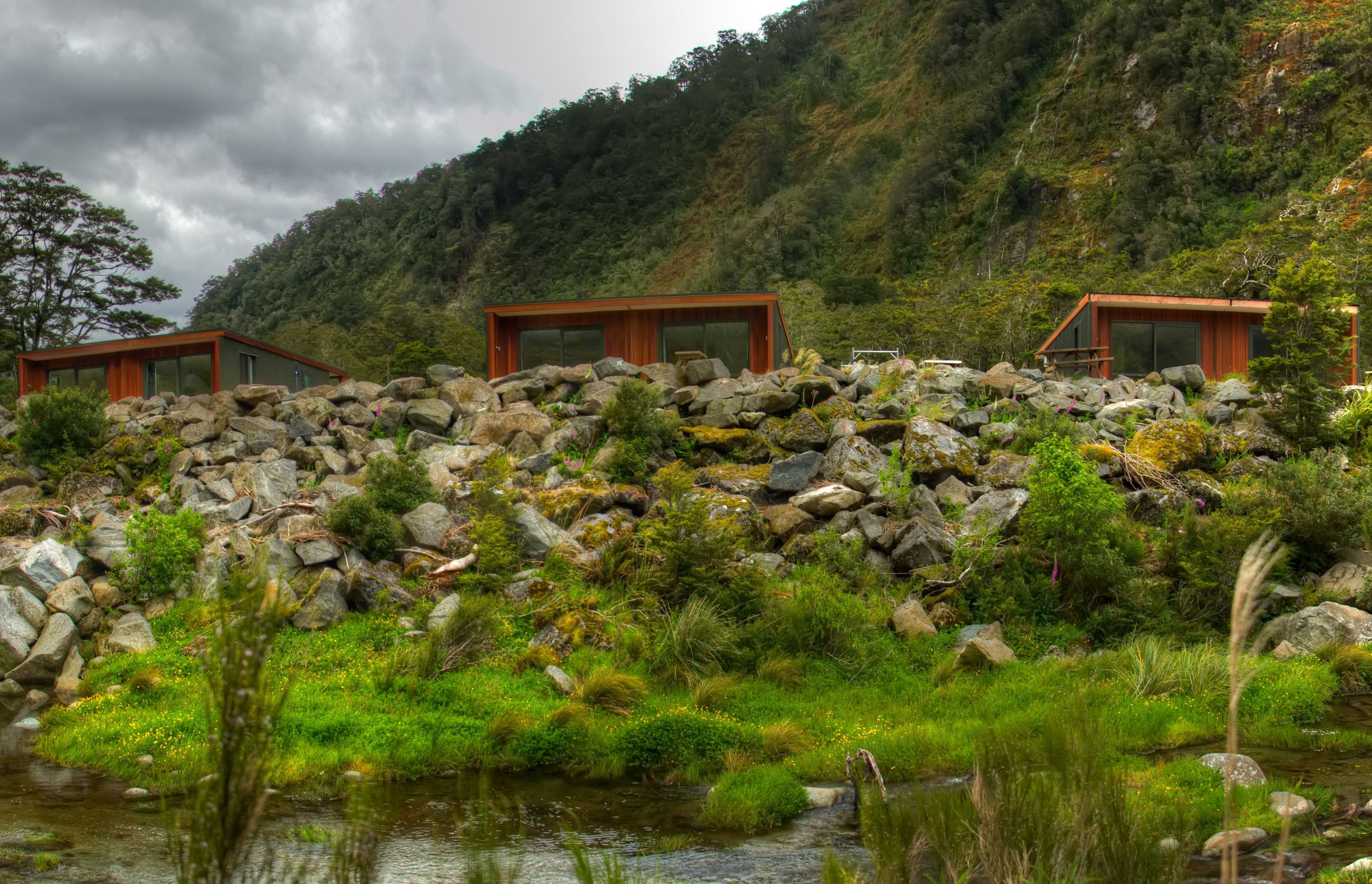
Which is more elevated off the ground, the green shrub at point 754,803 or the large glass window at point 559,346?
the large glass window at point 559,346

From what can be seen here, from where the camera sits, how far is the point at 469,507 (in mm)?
16500

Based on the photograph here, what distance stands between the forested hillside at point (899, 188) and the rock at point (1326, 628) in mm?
28841

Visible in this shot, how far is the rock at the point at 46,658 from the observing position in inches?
525

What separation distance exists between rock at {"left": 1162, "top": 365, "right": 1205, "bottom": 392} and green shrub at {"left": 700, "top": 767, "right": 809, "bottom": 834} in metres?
18.4

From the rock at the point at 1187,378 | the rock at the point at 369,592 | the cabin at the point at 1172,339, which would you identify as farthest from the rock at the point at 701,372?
the rock at the point at 1187,378

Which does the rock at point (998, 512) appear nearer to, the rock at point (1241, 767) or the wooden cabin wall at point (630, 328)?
the rock at point (1241, 767)

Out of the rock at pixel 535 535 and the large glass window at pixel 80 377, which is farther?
the large glass window at pixel 80 377

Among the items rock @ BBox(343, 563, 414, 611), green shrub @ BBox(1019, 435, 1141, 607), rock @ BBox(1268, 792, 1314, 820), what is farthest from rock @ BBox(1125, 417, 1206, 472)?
rock @ BBox(343, 563, 414, 611)

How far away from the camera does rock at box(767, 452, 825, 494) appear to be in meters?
17.7

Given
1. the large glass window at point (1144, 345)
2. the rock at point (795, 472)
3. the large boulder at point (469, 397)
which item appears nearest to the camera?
the rock at point (795, 472)

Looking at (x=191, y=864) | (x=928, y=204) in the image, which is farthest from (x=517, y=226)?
(x=191, y=864)

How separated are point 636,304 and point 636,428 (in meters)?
7.05

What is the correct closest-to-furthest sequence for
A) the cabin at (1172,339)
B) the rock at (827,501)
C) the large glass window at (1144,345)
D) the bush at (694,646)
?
the bush at (694,646) < the rock at (827,501) < the cabin at (1172,339) < the large glass window at (1144,345)

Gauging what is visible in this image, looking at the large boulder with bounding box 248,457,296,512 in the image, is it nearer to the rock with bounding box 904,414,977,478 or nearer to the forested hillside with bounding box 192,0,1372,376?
the rock with bounding box 904,414,977,478
